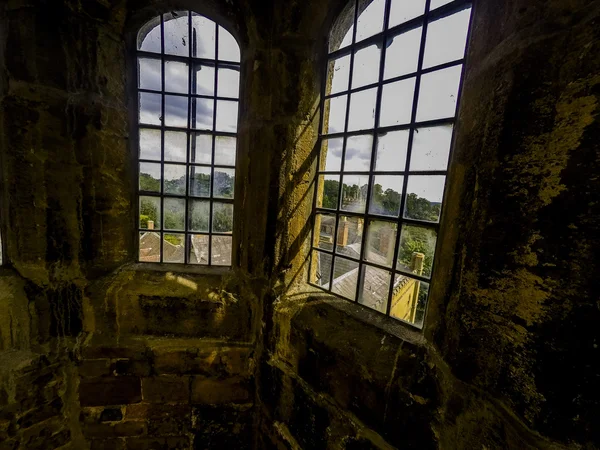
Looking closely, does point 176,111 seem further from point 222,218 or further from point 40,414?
point 40,414

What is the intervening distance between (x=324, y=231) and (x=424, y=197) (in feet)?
2.32

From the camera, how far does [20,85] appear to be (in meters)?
1.45

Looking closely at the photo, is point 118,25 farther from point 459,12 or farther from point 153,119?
point 459,12

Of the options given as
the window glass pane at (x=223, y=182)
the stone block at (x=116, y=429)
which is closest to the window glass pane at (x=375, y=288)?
the window glass pane at (x=223, y=182)

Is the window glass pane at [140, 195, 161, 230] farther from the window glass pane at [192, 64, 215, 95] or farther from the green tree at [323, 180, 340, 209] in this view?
the green tree at [323, 180, 340, 209]

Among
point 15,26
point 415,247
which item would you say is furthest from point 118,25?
point 415,247

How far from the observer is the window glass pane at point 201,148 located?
185 cm

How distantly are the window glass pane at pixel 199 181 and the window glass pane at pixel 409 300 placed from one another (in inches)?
57.3

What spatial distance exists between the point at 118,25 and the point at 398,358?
258 cm

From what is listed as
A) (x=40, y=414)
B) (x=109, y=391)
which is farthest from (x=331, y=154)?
(x=40, y=414)

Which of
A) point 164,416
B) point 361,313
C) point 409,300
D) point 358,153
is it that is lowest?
point 164,416

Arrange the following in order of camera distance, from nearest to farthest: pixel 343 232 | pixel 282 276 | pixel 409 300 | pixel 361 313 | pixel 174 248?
pixel 409 300 < pixel 361 313 < pixel 343 232 < pixel 282 276 < pixel 174 248

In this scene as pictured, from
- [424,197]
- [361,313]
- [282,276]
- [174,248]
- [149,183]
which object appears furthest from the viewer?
[174,248]

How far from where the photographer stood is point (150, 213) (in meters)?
1.89
